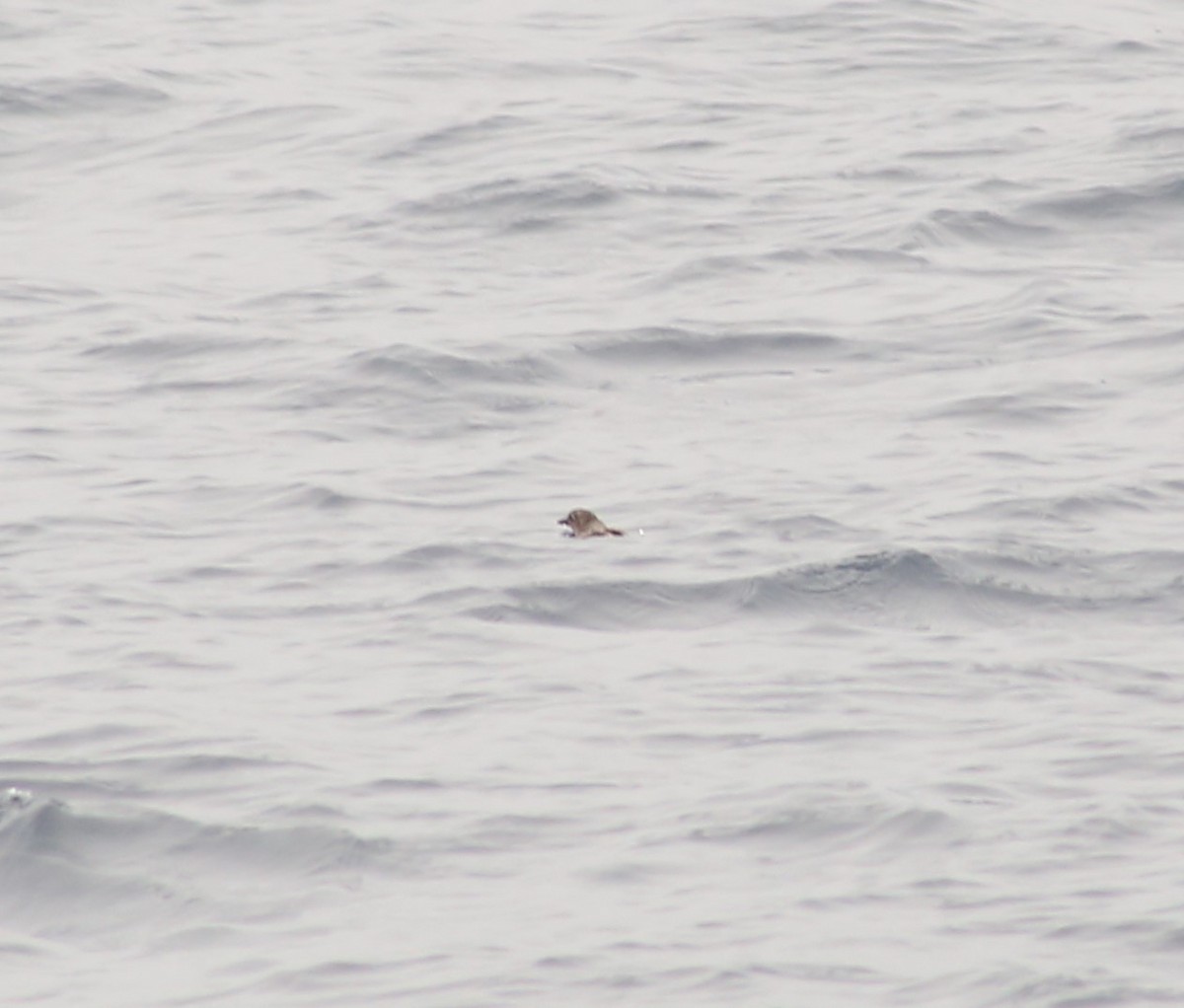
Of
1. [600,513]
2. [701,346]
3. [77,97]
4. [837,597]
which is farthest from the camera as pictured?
[77,97]

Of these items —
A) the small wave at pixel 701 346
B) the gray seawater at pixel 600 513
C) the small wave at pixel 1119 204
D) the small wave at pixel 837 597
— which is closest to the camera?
the gray seawater at pixel 600 513

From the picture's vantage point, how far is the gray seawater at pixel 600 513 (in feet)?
29.7

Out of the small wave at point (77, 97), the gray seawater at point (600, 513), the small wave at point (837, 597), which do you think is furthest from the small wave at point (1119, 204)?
the small wave at point (77, 97)

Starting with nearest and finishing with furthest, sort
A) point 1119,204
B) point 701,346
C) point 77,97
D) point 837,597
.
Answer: point 837,597 < point 701,346 < point 1119,204 < point 77,97

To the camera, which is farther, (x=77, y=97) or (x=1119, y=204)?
(x=77, y=97)

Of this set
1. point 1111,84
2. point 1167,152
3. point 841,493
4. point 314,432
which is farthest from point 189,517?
point 1111,84

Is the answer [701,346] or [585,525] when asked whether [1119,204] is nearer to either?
[701,346]

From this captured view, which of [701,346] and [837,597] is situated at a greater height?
[837,597]

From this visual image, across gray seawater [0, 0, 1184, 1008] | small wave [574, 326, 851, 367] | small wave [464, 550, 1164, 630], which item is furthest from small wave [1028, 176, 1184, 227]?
small wave [464, 550, 1164, 630]

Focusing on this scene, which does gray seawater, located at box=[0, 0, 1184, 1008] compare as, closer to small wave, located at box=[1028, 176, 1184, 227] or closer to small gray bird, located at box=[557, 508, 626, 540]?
small wave, located at box=[1028, 176, 1184, 227]

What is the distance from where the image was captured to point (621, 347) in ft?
51.8

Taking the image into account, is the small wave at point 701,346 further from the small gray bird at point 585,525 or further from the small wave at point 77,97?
the small wave at point 77,97

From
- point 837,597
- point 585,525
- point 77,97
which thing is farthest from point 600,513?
point 77,97

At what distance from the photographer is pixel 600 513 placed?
13.2m
